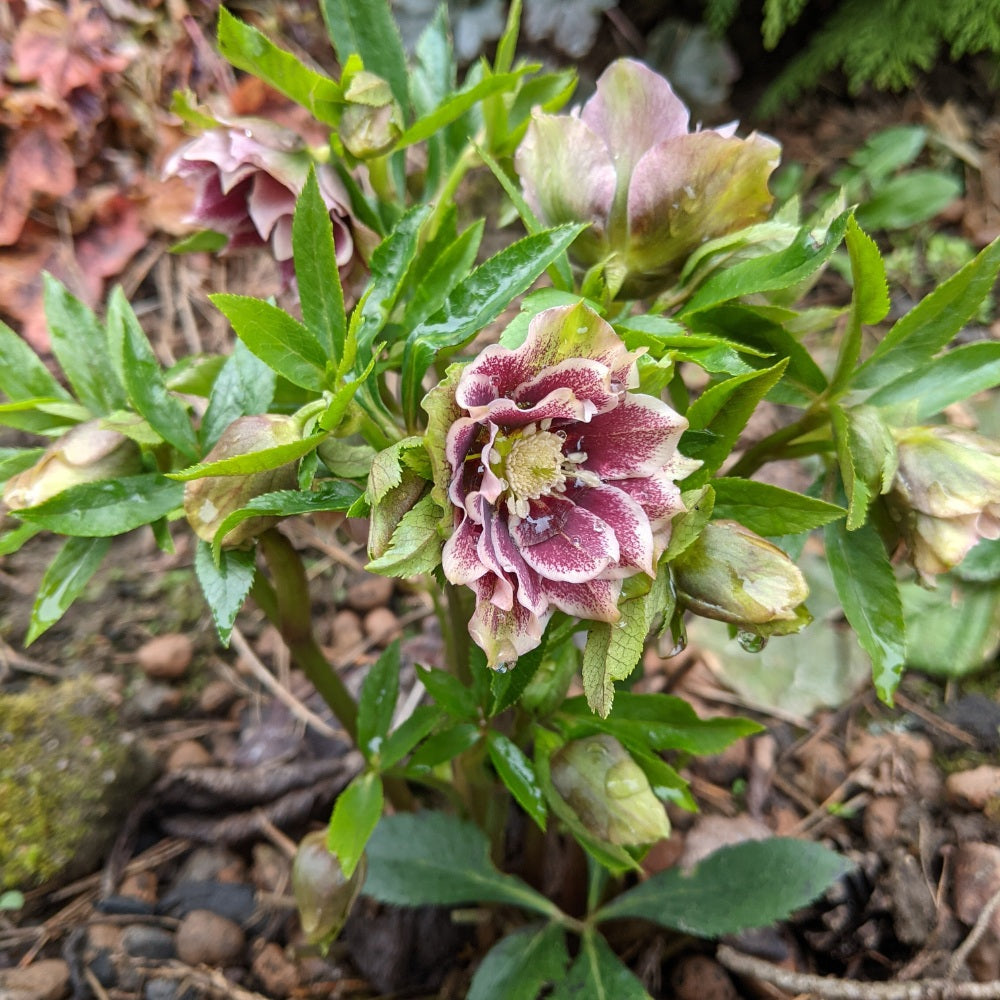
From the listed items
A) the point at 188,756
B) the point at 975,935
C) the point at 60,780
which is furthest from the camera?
the point at 188,756

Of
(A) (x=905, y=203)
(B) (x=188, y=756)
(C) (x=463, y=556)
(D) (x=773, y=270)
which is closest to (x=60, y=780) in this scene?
(B) (x=188, y=756)

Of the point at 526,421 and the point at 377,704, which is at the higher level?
the point at 526,421

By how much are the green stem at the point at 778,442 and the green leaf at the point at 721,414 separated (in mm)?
150

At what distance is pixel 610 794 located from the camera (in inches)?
31.1

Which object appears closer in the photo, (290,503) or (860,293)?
(290,503)

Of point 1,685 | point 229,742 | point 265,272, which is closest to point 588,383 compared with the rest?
point 229,742

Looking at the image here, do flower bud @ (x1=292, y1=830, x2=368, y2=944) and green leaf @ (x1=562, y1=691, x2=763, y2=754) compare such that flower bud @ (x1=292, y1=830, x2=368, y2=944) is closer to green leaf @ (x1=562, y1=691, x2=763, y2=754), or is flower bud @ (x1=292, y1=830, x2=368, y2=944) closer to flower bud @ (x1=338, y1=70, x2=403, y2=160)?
green leaf @ (x1=562, y1=691, x2=763, y2=754)

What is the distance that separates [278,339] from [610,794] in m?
0.50

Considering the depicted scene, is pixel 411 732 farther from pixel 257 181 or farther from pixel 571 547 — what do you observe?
pixel 257 181

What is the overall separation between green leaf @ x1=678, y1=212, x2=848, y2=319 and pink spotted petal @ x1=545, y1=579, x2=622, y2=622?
273mm

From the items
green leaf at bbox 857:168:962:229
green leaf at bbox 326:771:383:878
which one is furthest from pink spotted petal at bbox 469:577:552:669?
green leaf at bbox 857:168:962:229

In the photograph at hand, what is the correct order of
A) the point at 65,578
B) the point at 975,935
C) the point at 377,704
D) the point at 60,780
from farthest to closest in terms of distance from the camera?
the point at 60,780 → the point at 975,935 → the point at 377,704 → the point at 65,578

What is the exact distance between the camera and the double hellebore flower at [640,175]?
720mm

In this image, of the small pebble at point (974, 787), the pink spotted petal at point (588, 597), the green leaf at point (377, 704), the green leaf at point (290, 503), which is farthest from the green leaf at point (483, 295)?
the small pebble at point (974, 787)
